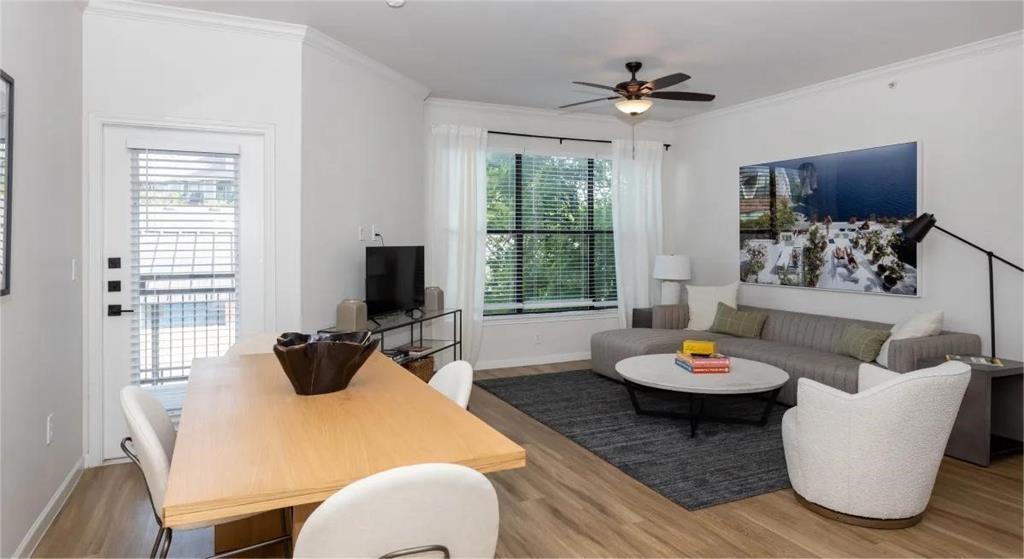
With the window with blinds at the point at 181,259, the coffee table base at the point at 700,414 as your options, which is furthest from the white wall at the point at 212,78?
the coffee table base at the point at 700,414

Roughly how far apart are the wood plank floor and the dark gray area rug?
14 centimetres

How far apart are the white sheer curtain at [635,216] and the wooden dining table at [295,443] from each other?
4.80 metres

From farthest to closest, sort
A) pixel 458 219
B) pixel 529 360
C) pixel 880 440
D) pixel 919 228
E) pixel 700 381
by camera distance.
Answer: pixel 529 360, pixel 458 219, pixel 919 228, pixel 700 381, pixel 880 440

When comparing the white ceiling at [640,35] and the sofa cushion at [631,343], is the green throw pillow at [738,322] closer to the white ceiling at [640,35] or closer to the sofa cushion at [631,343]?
the sofa cushion at [631,343]

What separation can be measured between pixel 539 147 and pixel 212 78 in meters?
3.42

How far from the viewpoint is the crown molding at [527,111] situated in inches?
235

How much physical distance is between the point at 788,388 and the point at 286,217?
3911 millimetres

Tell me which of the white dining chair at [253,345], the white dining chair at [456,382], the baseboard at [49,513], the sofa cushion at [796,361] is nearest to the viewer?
the white dining chair at [456,382]

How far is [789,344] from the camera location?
17.2 ft

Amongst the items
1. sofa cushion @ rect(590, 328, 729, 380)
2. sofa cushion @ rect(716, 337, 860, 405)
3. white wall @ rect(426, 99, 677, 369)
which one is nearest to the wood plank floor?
sofa cushion @ rect(716, 337, 860, 405)

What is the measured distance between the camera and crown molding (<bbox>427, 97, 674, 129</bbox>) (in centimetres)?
597

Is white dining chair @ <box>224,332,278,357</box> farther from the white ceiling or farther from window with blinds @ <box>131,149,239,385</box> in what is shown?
the white ceiling

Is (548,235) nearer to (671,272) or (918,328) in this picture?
(671,272)

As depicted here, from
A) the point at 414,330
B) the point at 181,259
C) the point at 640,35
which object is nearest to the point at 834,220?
the point at 640,35
